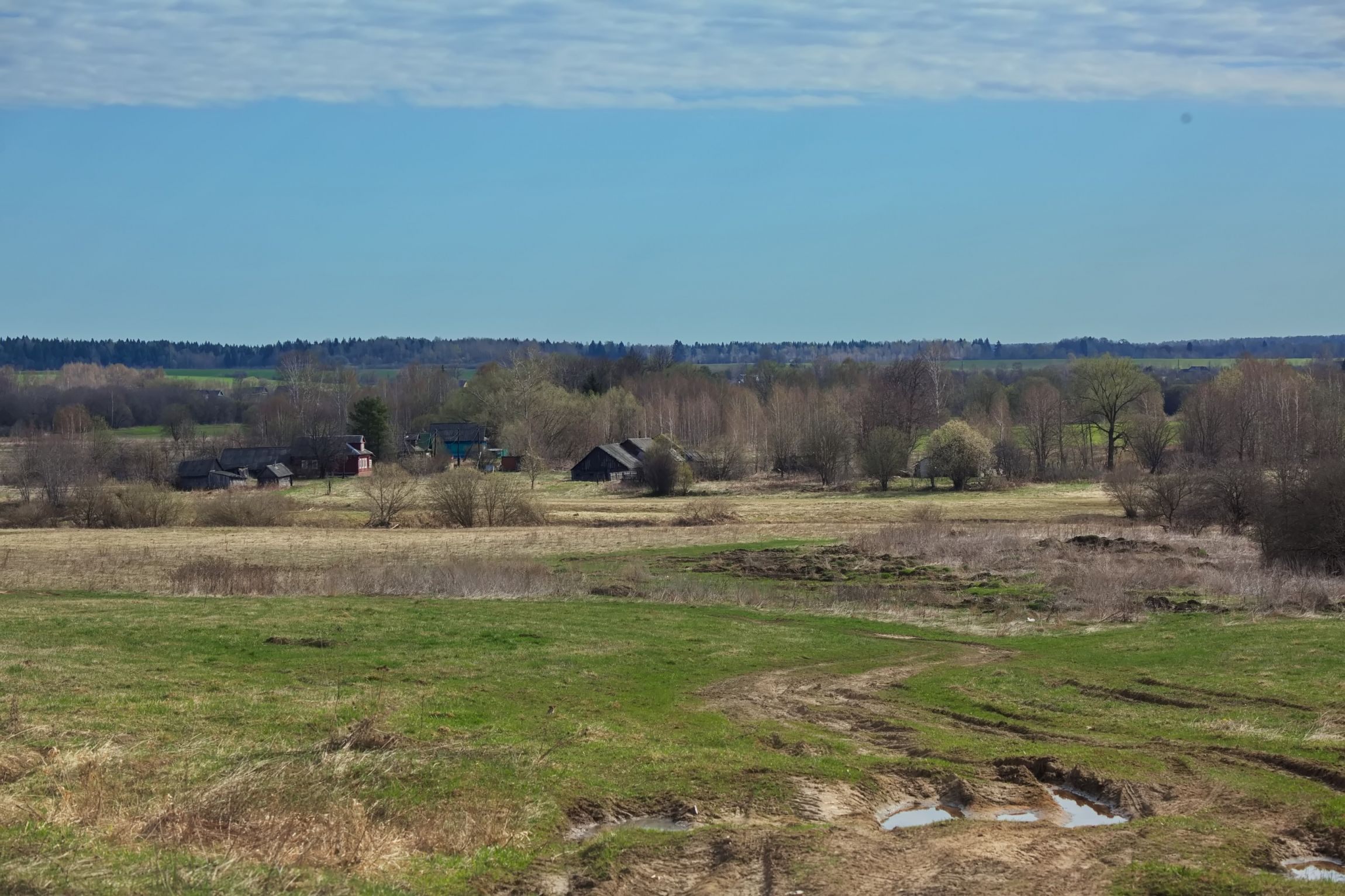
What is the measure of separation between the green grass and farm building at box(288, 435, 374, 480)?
86353 mm

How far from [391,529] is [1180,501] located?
131 ft

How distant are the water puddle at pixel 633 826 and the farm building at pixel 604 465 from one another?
94620 millimetres

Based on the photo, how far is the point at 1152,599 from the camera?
32.2 metres

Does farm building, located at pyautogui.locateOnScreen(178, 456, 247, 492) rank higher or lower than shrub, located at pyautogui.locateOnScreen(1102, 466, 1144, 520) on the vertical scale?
lower

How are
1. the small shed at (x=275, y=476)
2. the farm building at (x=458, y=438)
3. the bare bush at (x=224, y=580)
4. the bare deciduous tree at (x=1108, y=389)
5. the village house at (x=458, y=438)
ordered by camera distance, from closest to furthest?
1. the bare bush at (x=224, y=580)
2. the small shed at (x=275, y=476)
3. the bare deciduous tree at (x=1108, y=389)
4. the village house at (x=458, y=438)
5. the farm building at (x=458, y=438)

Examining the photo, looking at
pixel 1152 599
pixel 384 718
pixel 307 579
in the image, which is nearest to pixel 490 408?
pixel 307 579

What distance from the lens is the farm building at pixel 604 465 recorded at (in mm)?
109062

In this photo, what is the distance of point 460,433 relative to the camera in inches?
5020

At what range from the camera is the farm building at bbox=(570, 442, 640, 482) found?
109m

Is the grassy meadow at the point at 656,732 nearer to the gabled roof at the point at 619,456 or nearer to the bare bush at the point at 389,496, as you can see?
the bare bush at the point at 389,496

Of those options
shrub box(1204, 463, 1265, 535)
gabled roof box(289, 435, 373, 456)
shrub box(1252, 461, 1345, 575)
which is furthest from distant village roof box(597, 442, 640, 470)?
shrub box(1252, 461, 1345, 575)

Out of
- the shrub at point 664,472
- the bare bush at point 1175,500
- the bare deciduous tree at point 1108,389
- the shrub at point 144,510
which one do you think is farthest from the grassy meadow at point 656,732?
the bare deciduous tree at point 1108,389

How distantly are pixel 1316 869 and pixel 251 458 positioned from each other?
108820mm

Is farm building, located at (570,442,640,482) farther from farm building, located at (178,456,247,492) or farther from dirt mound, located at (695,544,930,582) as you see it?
dirt mound, located at (695,544,930,582)
